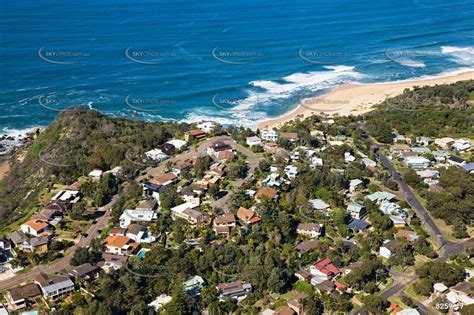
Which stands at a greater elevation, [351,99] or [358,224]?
[358,224]

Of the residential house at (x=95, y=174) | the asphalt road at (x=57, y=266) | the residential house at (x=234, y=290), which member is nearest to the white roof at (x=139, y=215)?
the asphalt road at (x=57, y=266)

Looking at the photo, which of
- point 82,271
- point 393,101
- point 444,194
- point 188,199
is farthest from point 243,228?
point 393,101

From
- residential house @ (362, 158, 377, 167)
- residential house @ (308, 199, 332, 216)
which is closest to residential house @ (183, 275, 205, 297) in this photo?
residential house @ (308, 199, 332, 216)

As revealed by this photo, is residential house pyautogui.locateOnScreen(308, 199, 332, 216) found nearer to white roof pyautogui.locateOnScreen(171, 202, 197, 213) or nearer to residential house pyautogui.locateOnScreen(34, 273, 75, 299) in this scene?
white roof pyautogui.locateOnScreen(171, 202, 197, 213)

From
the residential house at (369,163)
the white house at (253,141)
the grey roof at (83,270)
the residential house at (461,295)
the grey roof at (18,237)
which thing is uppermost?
the white house at (253,141)

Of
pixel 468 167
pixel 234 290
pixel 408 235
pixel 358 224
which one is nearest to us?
pixel 234 290

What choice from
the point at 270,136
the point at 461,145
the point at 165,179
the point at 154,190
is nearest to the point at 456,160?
the point at 461,145

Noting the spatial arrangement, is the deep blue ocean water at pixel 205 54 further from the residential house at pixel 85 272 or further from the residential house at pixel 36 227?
the residential house at pixel 85 272

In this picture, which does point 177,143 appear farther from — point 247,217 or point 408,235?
point 408,235
